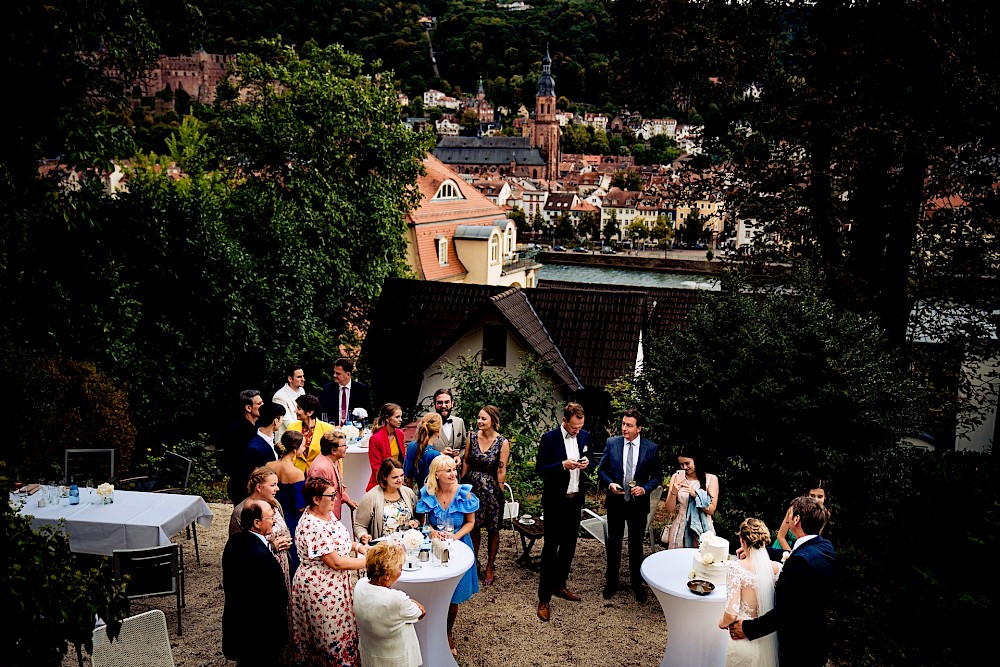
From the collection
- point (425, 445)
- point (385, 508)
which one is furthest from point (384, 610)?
point (425, 445)

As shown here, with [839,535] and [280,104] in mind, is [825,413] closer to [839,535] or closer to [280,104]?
[839,535]

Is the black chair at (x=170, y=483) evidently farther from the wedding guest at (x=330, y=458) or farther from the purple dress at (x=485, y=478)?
the purple dress at (x=485, y=478)

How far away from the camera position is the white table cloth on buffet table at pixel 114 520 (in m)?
6.95

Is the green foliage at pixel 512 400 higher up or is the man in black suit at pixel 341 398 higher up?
the man in black suit at pixel 341 398

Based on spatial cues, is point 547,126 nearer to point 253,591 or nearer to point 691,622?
point 691,622

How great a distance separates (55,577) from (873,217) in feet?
34.4

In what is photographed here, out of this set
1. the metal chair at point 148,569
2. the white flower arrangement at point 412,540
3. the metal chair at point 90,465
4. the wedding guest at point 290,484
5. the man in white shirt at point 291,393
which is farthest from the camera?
the man in white shirt at point 291,393

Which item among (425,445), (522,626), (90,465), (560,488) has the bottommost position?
(522,626)

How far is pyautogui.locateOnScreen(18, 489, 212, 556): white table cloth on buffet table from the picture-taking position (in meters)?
6.95

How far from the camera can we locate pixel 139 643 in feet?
17.6

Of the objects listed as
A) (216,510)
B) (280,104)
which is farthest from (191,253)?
(280,104)

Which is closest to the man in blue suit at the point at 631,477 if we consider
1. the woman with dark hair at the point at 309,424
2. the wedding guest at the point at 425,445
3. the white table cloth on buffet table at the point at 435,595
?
the wedding guest at the point at 425,445

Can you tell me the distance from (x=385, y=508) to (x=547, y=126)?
172m

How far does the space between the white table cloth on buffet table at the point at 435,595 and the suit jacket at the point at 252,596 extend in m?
0.84
